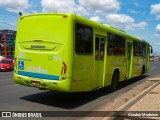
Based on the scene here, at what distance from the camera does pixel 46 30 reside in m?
10.7

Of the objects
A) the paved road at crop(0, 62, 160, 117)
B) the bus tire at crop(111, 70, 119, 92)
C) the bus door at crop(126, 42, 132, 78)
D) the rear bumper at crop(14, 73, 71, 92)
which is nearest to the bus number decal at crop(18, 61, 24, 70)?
the rear bumper at crop(14, 73, 71, 92)

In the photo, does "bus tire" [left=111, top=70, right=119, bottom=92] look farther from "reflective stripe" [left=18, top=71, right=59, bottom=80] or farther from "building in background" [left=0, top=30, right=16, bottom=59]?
"building in background" [left=0, top=30, right=16, bottom=59]

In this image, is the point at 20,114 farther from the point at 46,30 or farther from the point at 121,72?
the point at 121,72

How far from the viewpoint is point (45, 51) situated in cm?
1066

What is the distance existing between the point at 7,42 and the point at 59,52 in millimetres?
55063

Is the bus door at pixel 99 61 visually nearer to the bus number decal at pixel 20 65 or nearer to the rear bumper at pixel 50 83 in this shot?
the rear bumper at pixel 50 83

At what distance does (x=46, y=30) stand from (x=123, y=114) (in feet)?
12.9

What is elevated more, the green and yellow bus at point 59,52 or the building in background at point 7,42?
the building in background at point 7,42

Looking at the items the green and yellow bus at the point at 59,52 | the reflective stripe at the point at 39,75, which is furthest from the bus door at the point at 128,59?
the reflective stripe at the point at 39,75

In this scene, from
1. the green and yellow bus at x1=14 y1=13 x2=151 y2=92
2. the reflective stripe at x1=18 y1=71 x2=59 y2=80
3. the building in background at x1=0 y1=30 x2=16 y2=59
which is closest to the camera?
the green and yellow bus at x1=14 y1=13 x2=151 y2=92

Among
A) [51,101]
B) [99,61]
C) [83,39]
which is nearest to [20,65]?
[51,101]

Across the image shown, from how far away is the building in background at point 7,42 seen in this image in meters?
61.3

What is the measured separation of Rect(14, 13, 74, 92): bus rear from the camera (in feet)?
33.4

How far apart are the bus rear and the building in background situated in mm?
50229
